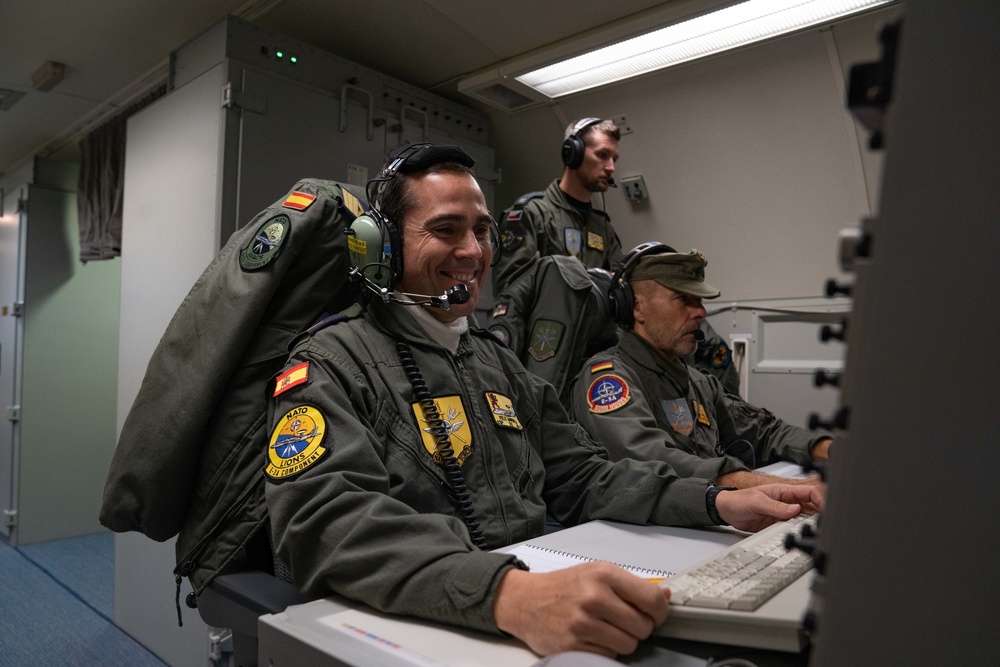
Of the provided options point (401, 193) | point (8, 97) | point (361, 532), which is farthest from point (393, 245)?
point (8, 97)

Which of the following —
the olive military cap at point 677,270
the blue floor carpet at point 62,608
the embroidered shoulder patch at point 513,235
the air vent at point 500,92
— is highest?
the air vent at point 500,92

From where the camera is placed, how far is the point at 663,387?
7.09 ft

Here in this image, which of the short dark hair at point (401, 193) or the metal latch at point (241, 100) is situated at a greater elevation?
the metal latch at point (241, 100)

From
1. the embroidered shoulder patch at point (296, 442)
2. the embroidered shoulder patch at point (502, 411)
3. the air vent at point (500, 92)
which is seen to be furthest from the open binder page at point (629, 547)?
the air vent at point (500, 92)

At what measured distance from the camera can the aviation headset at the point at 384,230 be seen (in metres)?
1.29

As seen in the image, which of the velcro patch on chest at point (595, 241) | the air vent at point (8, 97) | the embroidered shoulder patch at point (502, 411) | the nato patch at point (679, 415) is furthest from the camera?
the air vent at point (8, 97)

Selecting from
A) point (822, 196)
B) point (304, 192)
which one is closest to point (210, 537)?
point (304, 192)

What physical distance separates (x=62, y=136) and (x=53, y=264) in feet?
2.74

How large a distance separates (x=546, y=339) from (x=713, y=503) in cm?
123

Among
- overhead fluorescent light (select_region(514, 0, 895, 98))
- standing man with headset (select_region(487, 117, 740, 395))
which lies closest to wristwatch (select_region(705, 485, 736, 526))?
standing man with headset (select_region(487, 117, 740, 395))

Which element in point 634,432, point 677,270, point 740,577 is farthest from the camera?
point 677,270

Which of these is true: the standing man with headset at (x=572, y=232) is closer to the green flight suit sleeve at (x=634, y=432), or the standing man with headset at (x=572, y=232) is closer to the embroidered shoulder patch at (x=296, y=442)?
the green flight suit sleeve at (x=634, y=432)

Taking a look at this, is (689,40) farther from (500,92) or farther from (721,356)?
(721,356)

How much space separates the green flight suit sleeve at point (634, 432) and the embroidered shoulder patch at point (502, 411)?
1.52ft
